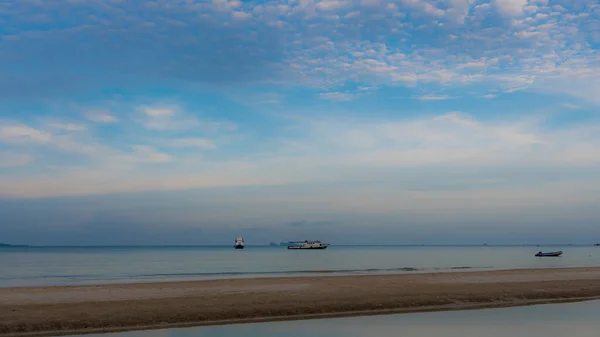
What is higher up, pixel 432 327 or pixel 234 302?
pixel 234 302

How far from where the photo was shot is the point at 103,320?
23.7 meters

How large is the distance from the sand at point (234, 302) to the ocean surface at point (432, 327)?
57.5 inches

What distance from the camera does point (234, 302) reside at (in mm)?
28906

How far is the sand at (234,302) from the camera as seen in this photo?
77.8 feet

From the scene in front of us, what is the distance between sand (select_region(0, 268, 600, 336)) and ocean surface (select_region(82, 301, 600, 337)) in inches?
57.5

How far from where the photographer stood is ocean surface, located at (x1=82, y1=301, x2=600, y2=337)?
22609 mm

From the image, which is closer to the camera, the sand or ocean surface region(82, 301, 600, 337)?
ocean surface region(82, 301, 600, 337)

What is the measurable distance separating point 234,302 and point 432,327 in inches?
406

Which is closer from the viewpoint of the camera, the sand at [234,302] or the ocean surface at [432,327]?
the ocean surface at [432,327]

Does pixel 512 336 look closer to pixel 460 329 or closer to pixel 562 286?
pixel 460 329

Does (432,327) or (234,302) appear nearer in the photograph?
(432,327)

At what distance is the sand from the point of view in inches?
934

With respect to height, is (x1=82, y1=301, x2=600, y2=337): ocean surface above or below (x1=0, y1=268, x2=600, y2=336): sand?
below

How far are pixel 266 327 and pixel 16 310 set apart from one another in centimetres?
1174
